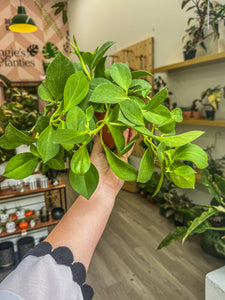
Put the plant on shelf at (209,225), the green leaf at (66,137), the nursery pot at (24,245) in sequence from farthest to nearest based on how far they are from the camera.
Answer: the nursery pot at (24,245)
the plant on shelf at (209,225)
the green leaf at (66,137)

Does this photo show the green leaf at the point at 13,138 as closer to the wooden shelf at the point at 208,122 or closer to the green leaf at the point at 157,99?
the green leaf at the point at 157,99

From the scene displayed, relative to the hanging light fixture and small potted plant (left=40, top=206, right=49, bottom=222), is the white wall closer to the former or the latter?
the hanging light fixture

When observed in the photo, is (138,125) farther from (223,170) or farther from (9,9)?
(9,9)

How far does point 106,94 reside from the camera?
0.32 metres

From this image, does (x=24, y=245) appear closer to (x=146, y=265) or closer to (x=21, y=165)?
(x=146, y=265)

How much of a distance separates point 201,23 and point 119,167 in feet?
8.88

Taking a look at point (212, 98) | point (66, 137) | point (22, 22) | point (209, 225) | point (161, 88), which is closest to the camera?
point (66, 137)

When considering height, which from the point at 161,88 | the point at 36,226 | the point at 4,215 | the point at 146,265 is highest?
the point at 161,88

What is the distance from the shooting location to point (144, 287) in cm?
191

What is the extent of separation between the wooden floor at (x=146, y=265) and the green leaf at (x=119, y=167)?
184cm

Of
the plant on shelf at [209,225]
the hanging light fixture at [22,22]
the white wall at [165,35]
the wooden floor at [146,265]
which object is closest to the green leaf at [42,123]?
A: the plant on shelf at [209,225]

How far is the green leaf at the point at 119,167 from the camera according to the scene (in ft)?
1.17

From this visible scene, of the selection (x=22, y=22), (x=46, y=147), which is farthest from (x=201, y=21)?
Answer: (x=22, y=22)

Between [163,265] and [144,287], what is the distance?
1.06 feet
